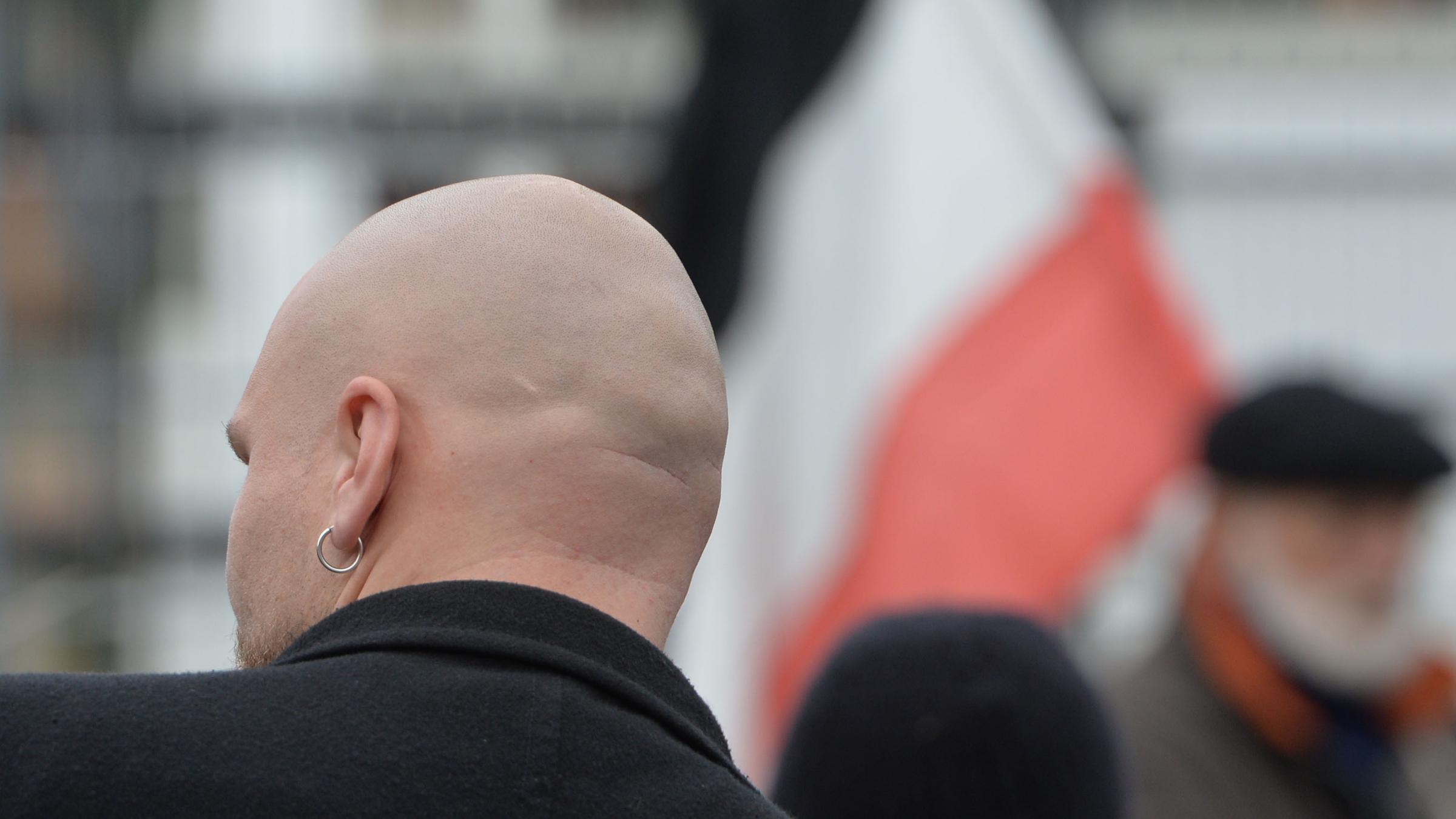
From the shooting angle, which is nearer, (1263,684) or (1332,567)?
(1263,684)

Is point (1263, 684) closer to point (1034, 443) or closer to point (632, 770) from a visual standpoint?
point (1034, 443)

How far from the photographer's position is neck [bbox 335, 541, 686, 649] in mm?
1000

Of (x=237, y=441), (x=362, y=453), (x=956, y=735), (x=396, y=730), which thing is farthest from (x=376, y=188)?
(x=396, y=730)

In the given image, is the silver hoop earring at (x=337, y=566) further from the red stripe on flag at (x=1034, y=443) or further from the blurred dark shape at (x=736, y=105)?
the blurred dark shape at (x=736, y=105)

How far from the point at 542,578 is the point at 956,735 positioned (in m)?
0.63

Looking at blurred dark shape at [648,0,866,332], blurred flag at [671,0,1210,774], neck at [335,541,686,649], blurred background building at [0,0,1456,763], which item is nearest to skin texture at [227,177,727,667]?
neck at [335,541,686,649]

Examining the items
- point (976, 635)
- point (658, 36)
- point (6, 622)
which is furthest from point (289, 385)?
point (658, 36)

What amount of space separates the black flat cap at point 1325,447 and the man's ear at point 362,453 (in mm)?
2399

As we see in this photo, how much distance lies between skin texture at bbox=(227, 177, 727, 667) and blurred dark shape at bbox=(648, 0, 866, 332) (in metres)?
2.77

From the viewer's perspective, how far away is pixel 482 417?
1.00 metres

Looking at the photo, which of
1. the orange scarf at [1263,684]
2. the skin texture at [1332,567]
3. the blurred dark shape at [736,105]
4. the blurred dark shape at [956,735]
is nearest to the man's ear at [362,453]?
the blurred dark shape at [956,735]

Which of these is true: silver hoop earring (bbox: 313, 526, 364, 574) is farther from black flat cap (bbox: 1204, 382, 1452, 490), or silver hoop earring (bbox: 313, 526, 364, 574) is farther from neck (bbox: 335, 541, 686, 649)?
black flat cap (bbox: 1204, 382, 1452, 490)

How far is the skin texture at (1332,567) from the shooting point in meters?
3.07

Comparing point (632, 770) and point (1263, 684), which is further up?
point (632, 770)
